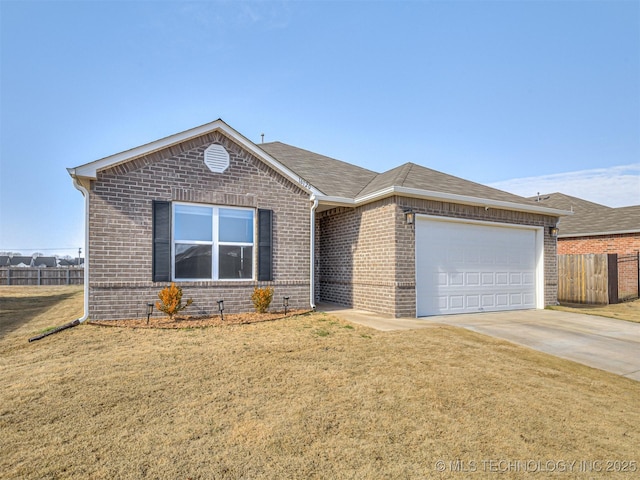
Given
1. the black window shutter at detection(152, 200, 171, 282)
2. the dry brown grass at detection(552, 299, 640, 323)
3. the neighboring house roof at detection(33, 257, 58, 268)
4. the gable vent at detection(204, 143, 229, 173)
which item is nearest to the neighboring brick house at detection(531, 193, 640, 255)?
the dry brown grass at detection(552, 299, 640, 323)

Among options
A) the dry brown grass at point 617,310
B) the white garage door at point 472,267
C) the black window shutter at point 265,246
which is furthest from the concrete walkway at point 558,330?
the black window shutter at point 265,246

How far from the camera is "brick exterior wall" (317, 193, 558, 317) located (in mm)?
9203

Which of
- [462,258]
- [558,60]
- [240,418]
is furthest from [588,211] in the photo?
[240,418]

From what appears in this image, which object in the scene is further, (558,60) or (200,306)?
(558,60)

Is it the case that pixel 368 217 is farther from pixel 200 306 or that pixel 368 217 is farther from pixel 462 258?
pixel 200 306

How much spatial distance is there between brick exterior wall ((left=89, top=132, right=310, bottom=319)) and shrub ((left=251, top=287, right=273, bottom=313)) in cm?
23

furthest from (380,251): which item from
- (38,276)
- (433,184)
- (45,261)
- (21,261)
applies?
(21,261)

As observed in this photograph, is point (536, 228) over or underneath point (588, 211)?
underneath

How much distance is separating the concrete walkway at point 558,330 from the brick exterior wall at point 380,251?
59 cm

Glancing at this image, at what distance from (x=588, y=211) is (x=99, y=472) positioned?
952 inches

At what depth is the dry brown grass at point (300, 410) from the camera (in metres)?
2.79

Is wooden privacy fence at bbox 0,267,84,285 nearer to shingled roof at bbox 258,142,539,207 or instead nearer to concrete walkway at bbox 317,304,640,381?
shingled roof at bbox 258,142,539,207

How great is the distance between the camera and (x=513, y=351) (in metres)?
6.16

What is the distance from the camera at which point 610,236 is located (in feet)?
55.1
